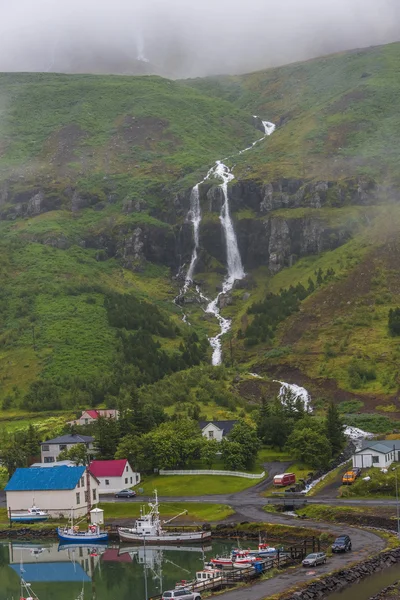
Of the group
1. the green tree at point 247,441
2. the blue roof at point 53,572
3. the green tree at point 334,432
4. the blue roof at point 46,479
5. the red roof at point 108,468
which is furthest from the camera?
the green tree at point 334,432

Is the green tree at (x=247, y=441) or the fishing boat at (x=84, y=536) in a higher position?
the green tree at (x=247, y=441)

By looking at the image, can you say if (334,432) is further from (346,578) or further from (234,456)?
(346,578)

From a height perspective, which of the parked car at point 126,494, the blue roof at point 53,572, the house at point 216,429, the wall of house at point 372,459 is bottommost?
the blue roof at point 53,572

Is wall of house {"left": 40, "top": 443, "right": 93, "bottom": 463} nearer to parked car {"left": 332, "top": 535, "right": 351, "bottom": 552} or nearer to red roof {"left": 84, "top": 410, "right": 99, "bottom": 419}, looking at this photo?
red roof {"left": 84, "top": 410, "right": 99, "bottom": 419}

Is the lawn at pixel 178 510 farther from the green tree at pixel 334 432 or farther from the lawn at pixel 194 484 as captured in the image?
the green tree at pixel 334 432

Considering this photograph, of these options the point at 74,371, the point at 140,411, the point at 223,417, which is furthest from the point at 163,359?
the point at 140,411

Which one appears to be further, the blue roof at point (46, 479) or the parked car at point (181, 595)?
the blue roof at point (46, 479)

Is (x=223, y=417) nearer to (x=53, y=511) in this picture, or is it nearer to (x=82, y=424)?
(x=82, y=424)

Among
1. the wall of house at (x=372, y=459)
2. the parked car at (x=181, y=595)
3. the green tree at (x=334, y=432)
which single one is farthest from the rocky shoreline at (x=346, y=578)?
the green tree at (x=334, y=432)
